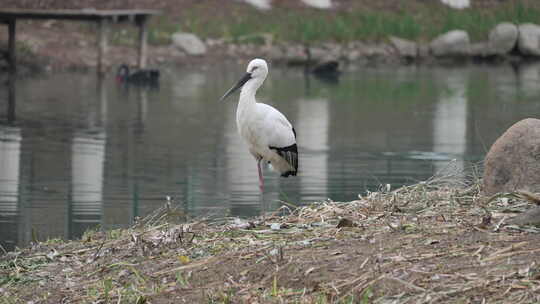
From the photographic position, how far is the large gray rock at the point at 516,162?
8227 millimetres

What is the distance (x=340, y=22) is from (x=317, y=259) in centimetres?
3437

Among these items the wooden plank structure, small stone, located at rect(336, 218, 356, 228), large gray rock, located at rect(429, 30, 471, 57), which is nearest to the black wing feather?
small stone, located at rect(336, 218, 356, 228)

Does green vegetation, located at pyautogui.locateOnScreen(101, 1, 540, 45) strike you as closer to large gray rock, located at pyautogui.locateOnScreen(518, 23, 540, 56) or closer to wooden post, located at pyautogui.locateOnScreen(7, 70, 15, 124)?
large gray rock, located at pyautogui.locateOnScreen(518, 23, 540, 56)

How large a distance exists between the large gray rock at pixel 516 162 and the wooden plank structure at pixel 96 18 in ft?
79.7

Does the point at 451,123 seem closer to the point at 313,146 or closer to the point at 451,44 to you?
the point at 313,146

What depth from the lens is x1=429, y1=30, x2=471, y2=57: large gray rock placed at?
41250 millimetres

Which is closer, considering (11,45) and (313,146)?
(313,146)

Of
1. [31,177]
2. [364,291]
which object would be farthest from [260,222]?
[31,177]

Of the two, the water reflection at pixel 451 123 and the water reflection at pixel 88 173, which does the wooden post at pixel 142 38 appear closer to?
the water reflection at pixel 451 123

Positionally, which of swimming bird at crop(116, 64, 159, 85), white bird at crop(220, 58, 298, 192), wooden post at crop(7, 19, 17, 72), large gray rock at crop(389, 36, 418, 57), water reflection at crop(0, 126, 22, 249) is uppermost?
large gray rock at crop(389, 36, 418, 57)

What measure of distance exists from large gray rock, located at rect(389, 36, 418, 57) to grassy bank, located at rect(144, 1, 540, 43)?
0.42 m

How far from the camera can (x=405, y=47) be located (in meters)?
41.0

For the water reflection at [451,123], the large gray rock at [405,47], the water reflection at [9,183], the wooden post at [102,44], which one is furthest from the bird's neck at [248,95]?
the large gray rock at [405,47]

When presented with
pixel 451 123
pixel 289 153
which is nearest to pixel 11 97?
pixel 451 123
